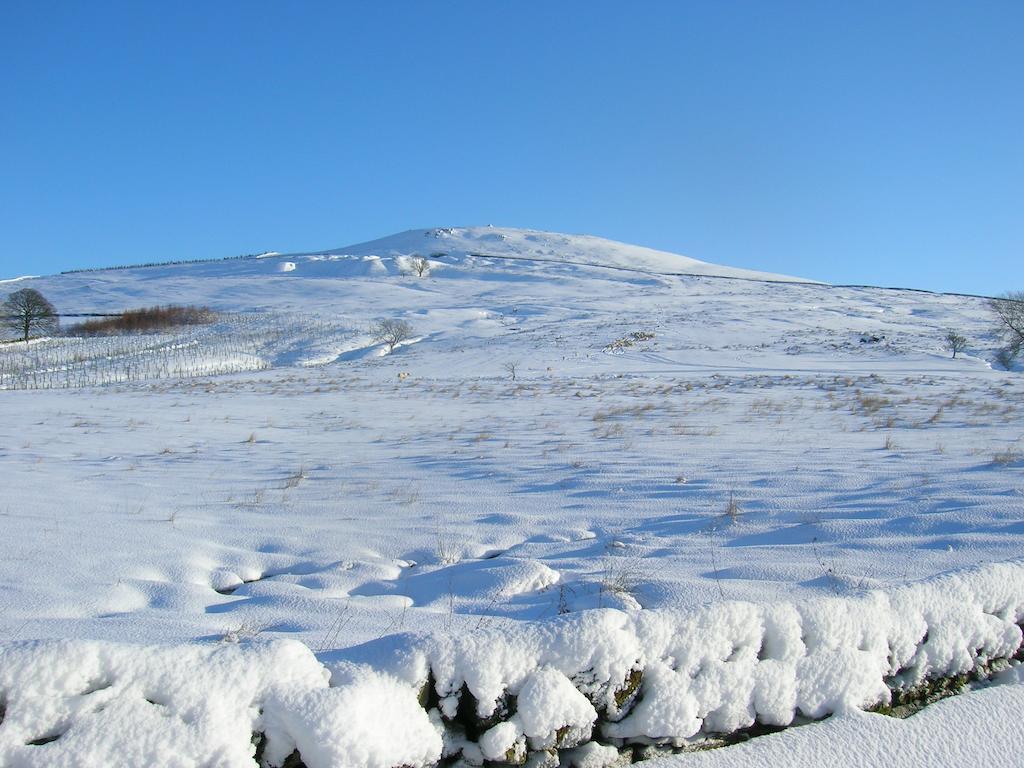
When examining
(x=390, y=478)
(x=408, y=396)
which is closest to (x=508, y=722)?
(x=390, y=478)

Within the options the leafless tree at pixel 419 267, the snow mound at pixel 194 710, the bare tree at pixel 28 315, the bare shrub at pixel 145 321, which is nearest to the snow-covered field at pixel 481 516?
the snow mound at pixel 194 710

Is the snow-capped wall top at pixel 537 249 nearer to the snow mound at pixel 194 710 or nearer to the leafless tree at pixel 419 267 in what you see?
the leafless tree at pixel 419 267

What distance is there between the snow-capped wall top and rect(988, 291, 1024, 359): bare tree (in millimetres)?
49691

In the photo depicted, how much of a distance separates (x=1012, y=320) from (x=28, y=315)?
2600 inches

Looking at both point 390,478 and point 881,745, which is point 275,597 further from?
point 390,478

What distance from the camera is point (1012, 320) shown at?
39.0m

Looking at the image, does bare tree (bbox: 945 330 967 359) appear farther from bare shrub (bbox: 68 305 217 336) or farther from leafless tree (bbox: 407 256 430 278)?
leafless tree (bbox: 407 256 430 278)

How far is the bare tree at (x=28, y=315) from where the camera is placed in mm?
52125

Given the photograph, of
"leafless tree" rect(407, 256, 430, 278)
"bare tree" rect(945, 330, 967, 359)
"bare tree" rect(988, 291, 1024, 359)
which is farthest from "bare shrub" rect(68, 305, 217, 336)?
"bare tree" rect(988, 291, 1024, 359)

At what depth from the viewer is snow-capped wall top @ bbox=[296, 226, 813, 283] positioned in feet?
329

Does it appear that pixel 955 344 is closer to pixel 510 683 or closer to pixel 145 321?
pixel 510 683

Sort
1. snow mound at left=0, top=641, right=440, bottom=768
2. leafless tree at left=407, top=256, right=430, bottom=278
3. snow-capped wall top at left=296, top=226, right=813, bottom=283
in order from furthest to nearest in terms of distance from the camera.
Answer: snow-capped wall top at left=296, top=226, right=813, bottom=283
leafless tree at left=407, top=256, right=430, bottom=278
snow mound at left=0, top=641, right=440, bottom=768

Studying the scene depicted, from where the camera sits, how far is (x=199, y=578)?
4340mm

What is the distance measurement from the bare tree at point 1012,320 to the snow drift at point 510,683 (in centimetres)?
4193
